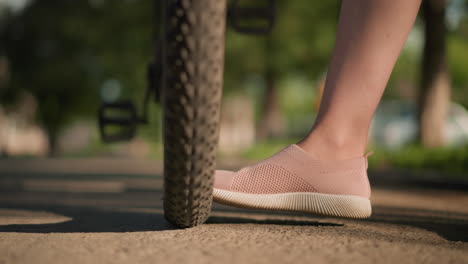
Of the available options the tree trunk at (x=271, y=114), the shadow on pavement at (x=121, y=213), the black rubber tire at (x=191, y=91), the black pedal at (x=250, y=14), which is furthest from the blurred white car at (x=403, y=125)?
the black rubber tire at (x=191, y=91)

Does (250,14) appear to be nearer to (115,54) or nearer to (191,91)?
(191,91)

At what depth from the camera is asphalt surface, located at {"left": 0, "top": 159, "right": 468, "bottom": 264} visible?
1.76 metres

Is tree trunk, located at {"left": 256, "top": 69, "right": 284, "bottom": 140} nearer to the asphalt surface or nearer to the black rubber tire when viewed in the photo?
the asphalt surface

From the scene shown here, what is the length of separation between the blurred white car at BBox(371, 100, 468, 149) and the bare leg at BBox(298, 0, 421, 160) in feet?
36.1

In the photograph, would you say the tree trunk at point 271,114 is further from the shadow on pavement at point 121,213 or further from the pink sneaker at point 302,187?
the pink sneaker at point 302,187

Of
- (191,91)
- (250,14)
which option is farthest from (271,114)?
(191,91)

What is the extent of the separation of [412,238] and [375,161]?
6478 millimetres

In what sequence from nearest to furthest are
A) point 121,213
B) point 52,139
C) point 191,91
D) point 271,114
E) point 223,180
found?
point 191,91
point 223,180
point 121,213
point 271,114
point 52,139

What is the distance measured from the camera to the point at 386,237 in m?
2.13

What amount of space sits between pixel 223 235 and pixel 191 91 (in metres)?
0.60

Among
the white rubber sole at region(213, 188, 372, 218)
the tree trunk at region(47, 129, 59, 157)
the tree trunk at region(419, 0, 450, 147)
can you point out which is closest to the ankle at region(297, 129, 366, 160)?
the white rubber sole at region(213, 188, 372, 218)

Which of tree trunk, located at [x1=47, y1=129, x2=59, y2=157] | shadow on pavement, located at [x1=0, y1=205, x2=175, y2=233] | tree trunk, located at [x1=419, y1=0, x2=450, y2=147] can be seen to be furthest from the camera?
tree trunk, located at [x1=47, y1=129, x2=59, y2=157]

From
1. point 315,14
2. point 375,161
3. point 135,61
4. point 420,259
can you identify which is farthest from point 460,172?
point 135,61

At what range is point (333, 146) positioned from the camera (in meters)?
2.24
